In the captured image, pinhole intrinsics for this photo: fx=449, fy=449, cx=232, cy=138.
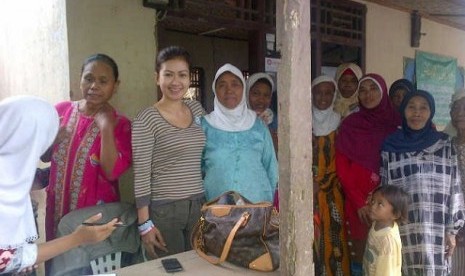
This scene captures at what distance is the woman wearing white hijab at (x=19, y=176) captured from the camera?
58.7 inches

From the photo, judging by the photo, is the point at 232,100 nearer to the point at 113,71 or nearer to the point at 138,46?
the point at 113,71

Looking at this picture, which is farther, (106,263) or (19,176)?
(106,263)

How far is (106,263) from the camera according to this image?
7.06ft

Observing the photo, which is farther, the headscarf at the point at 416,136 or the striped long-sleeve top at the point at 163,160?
the headscarf at the point at 416,136

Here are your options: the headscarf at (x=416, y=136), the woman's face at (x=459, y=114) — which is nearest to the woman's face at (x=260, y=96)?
the headscarf at (x=416, y=136)

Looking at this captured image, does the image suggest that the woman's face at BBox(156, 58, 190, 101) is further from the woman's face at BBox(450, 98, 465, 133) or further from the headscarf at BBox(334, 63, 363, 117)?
the woman's face at BBox(450, 98, 465, 133)

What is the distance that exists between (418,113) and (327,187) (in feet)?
2.76

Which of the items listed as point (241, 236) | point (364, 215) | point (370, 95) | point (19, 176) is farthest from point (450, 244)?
point (19, 176)

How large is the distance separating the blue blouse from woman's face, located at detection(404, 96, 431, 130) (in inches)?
39.2

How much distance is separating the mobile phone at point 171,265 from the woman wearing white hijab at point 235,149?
2.00 ft

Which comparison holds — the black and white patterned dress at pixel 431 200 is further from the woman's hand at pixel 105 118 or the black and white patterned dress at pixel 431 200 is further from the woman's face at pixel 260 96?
the woman's hand at pixel 105 118

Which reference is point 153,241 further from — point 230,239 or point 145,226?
point 230,239

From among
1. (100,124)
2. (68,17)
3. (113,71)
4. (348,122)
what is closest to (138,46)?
(68,17)

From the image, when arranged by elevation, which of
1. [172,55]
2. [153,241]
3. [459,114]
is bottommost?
[153,241]
